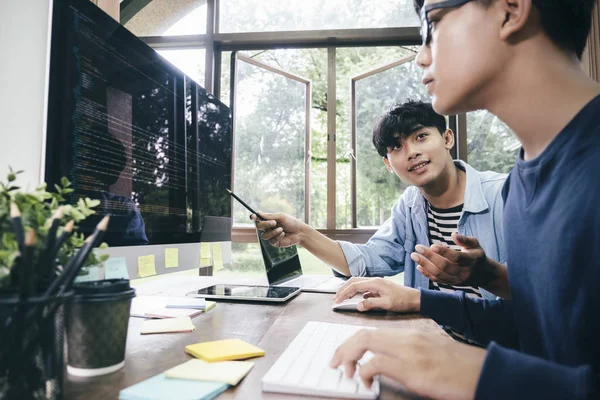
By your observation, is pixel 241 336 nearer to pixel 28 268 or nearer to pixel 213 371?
pixel 213 371

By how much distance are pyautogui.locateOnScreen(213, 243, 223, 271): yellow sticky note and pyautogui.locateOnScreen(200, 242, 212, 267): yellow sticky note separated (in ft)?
0.13

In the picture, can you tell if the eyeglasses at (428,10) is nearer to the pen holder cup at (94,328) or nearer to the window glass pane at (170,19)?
the pen holder cup at (94,328)

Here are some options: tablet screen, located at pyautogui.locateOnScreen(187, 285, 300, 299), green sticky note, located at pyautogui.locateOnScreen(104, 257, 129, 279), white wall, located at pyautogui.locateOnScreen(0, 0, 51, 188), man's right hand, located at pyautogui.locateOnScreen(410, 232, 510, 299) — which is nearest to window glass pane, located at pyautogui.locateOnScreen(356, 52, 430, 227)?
tablet screen, located at pyautogui.locateOnScreen(187, 285, 300, 299)

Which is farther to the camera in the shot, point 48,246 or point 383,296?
point 383,296

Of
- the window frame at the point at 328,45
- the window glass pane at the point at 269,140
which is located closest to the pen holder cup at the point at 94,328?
the window frame at the point at 328,45

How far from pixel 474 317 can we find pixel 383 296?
0.22 metres

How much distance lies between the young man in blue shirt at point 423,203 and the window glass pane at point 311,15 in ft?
4.14

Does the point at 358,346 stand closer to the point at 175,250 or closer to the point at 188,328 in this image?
the point at 188,328

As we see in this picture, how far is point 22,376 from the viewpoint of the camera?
0.33 m

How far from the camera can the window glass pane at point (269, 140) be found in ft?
8.71

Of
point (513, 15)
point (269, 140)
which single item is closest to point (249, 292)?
point (513, 15)

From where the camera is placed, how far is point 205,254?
1.19 meters

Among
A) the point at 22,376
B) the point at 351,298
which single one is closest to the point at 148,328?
the point at 22,376

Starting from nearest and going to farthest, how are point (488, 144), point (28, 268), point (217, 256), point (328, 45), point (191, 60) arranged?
point (28, 268), point (217, 256), point (488, 144), point (328, 45), point (191, 60)
